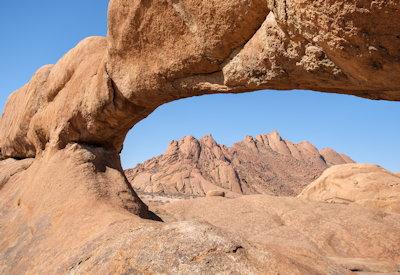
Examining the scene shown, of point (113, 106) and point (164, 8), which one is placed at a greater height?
point (164, 8)

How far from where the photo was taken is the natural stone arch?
410 cm

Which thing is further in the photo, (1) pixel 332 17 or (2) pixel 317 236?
(2) pixel 317 236

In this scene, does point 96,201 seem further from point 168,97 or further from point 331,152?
point 331,152

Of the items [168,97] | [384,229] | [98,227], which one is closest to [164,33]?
[168,97]

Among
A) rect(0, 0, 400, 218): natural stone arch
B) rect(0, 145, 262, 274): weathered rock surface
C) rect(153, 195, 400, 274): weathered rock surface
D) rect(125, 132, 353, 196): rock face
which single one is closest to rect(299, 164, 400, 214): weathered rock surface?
rect(153, 195, 400, 274): weathered rock surface

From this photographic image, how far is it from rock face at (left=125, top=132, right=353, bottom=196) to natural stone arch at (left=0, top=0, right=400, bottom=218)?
152 ft

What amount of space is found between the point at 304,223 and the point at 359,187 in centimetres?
591

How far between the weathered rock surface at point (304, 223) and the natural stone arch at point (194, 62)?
4.30 metres

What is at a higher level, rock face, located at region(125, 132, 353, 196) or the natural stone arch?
the natural stone arch

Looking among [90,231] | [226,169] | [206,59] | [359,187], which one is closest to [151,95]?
[206,59]

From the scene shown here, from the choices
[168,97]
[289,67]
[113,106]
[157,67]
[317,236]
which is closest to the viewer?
[289,67]

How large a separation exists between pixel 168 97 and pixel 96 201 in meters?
2.29

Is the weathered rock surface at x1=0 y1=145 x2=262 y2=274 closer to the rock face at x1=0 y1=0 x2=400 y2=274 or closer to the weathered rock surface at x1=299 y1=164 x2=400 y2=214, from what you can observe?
the rock face at x1=0 y1=0 x2=400 y2=274

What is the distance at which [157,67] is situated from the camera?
278 inches
